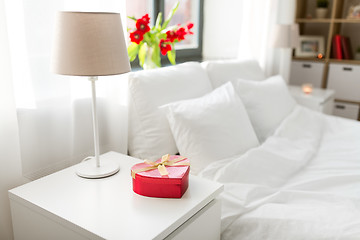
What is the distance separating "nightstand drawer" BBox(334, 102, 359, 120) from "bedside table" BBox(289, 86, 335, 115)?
339 millimetres

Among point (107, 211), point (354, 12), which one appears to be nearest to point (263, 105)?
point (107, 211)

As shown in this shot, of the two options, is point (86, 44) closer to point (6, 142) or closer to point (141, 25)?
point (6, 142)

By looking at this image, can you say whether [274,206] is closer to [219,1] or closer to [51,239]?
[51,239]

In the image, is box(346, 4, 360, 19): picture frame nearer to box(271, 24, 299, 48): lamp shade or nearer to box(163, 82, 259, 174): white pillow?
box(271, 24, 299, 48): lamp shade

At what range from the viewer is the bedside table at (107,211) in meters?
0.91

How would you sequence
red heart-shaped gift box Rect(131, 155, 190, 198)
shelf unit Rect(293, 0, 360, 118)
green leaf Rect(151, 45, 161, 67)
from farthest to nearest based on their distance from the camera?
1. shelf unit Rect(293, 0, 360, 118)
2. green leaf Rect(151, 45, 161, 67)
3. red heart-shaped gift box Rect(131, 155, 190, 198)

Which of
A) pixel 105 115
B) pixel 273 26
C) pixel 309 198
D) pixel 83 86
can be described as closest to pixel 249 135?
pixel 309 198

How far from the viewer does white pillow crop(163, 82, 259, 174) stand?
1446mm

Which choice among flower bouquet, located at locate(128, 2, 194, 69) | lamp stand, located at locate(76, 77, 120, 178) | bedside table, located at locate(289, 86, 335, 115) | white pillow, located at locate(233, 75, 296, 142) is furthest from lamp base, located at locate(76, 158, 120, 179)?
bedside table, located at locate(289, 86, 335, 115)

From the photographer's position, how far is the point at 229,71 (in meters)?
2.11

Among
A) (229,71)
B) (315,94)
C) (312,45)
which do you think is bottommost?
(315,94)

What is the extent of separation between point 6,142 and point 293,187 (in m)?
1.09

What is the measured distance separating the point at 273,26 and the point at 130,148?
5.72 ft

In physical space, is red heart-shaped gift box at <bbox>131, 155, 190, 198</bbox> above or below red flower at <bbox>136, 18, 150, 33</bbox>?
below
